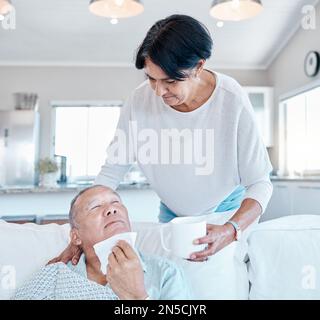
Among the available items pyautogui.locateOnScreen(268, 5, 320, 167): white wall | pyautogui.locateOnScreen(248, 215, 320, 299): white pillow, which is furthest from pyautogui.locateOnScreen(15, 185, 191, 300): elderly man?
pyautogui.locateOnScreen(268, 5, 320, 167): white wall

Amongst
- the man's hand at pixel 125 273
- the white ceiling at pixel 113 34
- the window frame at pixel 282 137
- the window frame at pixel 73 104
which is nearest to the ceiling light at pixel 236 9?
the white ceiling at pixel 113 34

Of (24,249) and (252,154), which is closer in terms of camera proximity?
(252,154)

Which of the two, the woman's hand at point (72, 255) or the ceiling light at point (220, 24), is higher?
the ceiling light at point (220, 24)

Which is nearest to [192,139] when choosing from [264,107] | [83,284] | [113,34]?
[83,284]

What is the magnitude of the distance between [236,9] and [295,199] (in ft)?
6.15

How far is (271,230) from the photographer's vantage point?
120 cm

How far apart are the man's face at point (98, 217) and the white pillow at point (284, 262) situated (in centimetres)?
44

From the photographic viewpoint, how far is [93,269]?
1001 mm

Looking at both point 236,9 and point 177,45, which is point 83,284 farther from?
point 236,9

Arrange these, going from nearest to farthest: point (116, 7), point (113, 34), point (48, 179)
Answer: point (116, 7)
point (48, 179)
point (113, 34)

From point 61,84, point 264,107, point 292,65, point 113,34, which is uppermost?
point 113,34

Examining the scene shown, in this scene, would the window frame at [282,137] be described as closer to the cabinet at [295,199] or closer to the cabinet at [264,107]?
the cabinet at [264,107]

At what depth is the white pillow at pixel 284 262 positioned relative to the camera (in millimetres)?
1113

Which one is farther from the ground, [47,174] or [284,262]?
[47,174]
